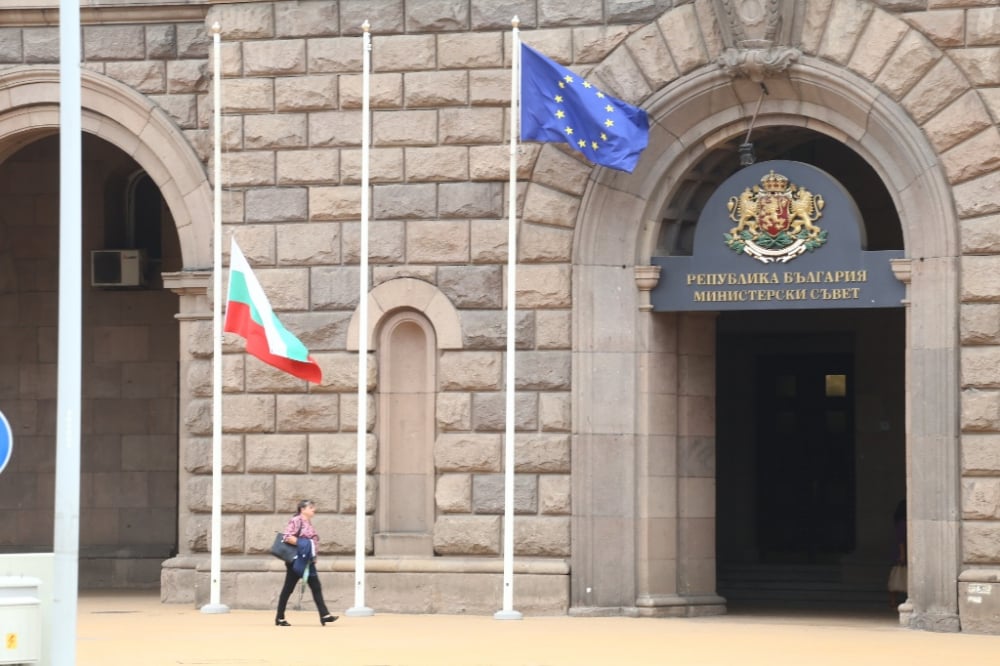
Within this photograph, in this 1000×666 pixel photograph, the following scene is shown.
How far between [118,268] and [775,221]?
34.9ft

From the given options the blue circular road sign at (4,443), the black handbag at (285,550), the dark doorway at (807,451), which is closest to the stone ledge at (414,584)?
the black handbag at (285,550)

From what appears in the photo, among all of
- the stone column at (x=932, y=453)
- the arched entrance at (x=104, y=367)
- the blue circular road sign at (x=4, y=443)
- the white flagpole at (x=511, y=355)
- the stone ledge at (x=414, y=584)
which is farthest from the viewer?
the arched entrance at (x=104, y=367)

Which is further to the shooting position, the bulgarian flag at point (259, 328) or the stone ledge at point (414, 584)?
the stone ledge at point (414, 584)

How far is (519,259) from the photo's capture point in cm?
2391

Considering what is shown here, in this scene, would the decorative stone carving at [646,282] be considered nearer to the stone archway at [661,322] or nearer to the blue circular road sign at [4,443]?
the stone archway at [661,322]

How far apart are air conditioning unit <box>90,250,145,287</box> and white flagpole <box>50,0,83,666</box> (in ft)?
43.8

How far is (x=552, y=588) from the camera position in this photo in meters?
23.5

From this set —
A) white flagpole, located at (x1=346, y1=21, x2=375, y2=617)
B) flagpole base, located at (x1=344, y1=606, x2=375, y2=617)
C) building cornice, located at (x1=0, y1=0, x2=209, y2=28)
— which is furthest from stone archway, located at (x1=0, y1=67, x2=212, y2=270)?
flagpole base, located at (x1=344, y1=606, x2=375, y2=617)

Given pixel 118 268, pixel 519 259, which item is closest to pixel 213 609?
pixel 519 259

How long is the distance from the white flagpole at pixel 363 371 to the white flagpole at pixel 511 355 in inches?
62.0

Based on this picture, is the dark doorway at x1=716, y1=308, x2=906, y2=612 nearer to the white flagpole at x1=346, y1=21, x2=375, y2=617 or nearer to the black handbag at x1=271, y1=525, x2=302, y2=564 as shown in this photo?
the white flagpole at x1=346, y1=21, x2=375, y2=617

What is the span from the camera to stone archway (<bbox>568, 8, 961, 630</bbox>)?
74.5 ft

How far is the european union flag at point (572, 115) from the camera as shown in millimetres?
22938

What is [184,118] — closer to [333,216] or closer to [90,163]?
[333,216]
